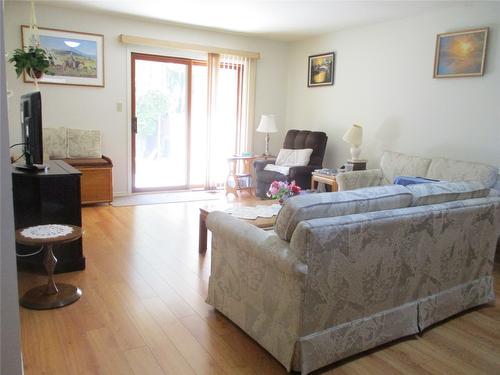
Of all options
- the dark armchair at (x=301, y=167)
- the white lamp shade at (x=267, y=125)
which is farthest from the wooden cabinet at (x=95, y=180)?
the white lamp shade at (x=267, y=125)

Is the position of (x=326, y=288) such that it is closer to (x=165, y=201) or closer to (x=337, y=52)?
(x=165, y=201)

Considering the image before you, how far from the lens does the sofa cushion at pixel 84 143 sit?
5.36 m

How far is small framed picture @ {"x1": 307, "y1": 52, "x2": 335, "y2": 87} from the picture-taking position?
6.07 meters

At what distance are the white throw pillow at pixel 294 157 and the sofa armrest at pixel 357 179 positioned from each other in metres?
1.17

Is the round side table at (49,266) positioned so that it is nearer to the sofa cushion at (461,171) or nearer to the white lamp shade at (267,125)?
the sofa cushion at (461,171)

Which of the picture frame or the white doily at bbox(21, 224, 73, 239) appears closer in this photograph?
the white doily at bbox(21, 224, 73, 239)

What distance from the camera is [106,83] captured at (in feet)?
18.4

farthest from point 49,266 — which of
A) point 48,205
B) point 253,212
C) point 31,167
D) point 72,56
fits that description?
point 72,56

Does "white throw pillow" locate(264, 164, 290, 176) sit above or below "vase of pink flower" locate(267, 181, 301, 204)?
below

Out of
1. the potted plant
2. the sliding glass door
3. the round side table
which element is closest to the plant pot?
the potted plant

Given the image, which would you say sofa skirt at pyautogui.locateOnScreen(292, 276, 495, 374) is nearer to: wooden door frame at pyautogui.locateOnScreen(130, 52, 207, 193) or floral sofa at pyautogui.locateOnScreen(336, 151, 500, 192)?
floral sofa at pyautogui.locateOnScreen(336, 151, 500, 192)

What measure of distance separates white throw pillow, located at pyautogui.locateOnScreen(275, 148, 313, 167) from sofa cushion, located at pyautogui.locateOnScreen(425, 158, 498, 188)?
1.85 m

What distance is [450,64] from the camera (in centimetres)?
445

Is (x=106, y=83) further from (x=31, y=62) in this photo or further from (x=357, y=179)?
(x=357, y=179)
